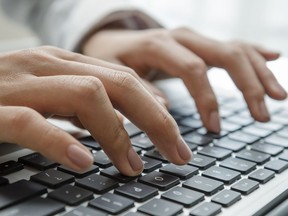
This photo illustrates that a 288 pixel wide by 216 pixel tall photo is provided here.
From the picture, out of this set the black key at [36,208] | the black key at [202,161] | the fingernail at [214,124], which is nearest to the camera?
the black key at [36,208]

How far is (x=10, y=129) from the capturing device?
323 mm

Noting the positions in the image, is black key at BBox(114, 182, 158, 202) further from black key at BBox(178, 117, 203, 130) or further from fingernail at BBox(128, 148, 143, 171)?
black key at BBox(178, 117, 203, 130)

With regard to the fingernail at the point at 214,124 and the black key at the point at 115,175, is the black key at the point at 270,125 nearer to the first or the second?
the fingernail at the point at 214,124

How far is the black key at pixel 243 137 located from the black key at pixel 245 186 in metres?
0.10

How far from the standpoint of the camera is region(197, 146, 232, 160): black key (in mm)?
400

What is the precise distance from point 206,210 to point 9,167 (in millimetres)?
144

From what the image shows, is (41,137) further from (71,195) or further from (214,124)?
(214,124)

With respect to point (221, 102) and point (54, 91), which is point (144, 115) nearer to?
Result: point (54, 91)

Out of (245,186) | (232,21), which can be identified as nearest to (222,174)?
(245,186)

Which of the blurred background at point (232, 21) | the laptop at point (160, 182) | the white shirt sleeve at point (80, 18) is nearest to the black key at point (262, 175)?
the laptop at point (160, 182)

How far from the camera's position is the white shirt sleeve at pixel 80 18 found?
719 millimetres

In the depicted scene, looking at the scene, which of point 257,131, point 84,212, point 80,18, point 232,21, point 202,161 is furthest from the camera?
point 232,21

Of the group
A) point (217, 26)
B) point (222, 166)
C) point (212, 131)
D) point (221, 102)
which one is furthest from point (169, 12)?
point (222, 166)

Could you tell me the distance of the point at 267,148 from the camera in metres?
0.43
